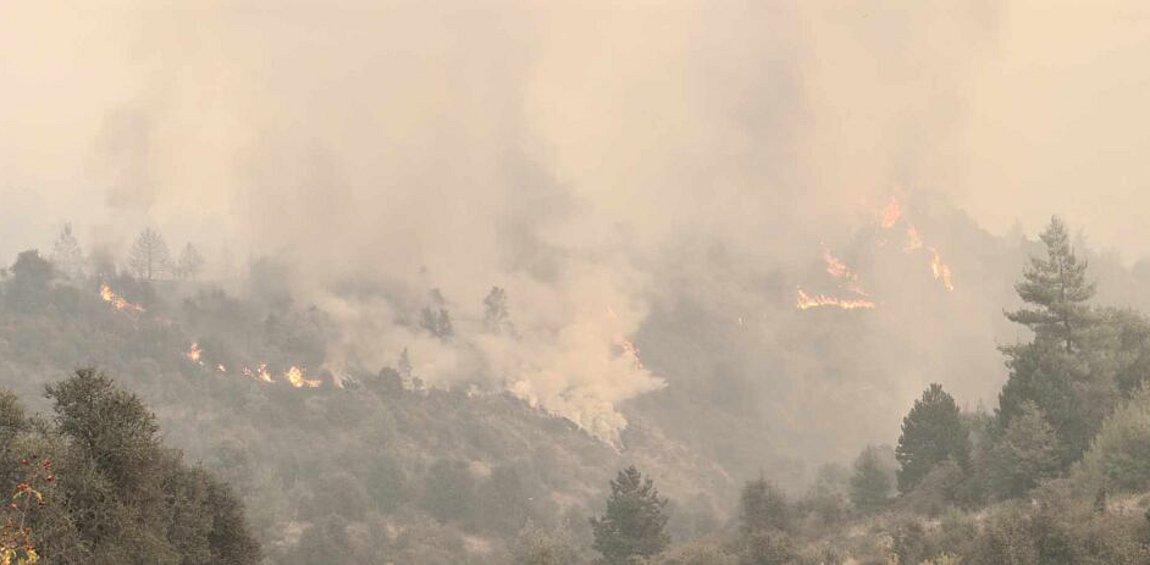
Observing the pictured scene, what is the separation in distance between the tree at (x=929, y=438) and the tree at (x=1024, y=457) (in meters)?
12.4

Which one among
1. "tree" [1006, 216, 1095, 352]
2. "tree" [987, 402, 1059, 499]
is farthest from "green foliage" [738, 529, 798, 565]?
"tree" [1006, 216, 1095, 352]

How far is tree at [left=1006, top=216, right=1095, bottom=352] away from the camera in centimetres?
6206

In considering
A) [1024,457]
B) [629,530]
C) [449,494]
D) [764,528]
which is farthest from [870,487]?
[449,494]

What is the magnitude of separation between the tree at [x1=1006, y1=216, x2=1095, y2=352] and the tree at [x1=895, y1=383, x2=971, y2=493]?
10286 millimetres

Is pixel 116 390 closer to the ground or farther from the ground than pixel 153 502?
farther from the ground

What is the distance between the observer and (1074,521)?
113ft

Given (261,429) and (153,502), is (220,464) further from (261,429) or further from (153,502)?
(153,502)

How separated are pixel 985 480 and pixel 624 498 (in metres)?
34.3

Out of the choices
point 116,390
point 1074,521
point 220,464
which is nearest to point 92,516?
point 116,390

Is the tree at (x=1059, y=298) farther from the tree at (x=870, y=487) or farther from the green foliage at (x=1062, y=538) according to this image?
the green foliage at (x=1062, y=538)

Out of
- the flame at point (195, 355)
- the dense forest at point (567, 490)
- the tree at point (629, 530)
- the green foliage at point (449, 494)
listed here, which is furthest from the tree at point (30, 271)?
the tree at point (629, 530)

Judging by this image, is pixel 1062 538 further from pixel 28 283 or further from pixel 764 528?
pixel 28 283

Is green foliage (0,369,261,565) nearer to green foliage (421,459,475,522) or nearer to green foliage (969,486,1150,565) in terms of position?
green foliage (969,486,1150,565)

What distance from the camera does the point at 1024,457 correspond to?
170ft
